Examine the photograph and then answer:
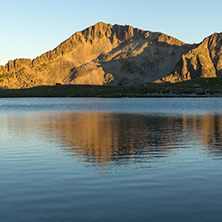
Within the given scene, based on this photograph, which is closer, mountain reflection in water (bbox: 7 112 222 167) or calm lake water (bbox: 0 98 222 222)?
calm lake water (bbox: 0 98 222 222)

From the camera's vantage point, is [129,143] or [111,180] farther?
[129,143]

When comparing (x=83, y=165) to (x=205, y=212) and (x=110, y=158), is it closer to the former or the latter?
(x=110, y=158)

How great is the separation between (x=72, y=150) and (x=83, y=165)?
252 inches

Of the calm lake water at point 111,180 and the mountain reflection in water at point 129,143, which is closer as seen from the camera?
the calm lake water at point 111,180

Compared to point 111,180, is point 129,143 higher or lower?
higher

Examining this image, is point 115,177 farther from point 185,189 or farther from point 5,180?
point 5,180

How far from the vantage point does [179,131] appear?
136ft

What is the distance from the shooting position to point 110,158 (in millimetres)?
24453

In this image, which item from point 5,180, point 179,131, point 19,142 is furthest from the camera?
point 179,131

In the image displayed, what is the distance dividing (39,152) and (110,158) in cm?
662

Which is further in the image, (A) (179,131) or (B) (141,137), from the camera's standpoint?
(A) (179,131)

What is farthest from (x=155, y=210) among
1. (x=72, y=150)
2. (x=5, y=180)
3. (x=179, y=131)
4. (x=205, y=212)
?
(x=179, y=131)

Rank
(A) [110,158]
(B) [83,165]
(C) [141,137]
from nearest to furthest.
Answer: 1. (B) [83,165]
2. (A) [110,158]
3. (C) [141,137]

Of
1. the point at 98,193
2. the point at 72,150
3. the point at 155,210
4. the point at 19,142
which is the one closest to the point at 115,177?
the point at 98,193
